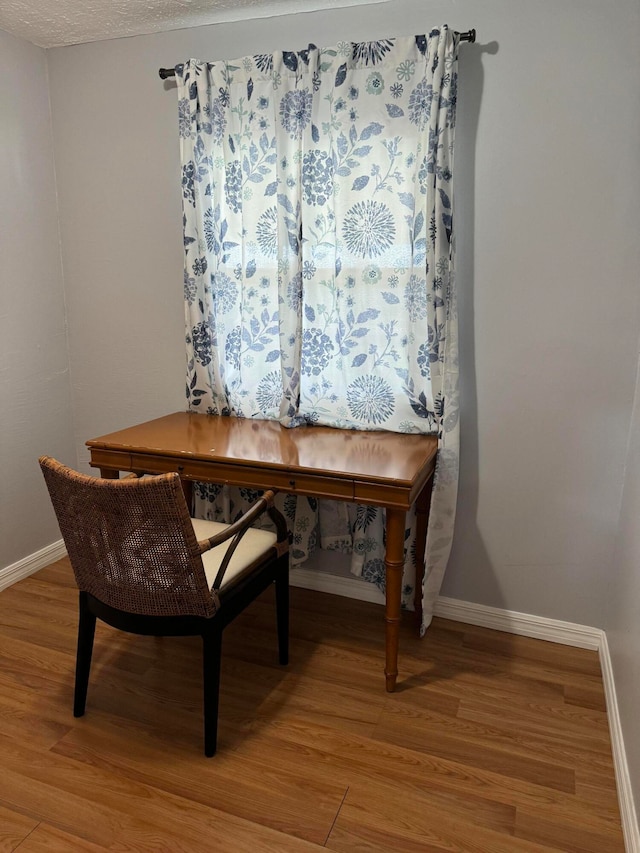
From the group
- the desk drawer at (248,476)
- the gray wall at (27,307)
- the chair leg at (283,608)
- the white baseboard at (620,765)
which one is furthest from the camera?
the gray wall at (27,307)

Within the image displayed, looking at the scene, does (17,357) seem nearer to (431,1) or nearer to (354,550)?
(354,550)

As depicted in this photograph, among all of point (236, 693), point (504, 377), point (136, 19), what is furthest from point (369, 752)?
point (136, 19)

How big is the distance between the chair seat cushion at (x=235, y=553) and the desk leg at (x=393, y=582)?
40 centimetres

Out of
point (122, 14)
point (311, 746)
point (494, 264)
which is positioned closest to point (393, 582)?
point (311, 746)

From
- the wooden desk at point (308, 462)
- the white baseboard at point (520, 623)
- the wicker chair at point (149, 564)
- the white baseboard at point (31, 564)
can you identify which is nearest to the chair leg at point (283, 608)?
the wicker chair at point (149, 564)

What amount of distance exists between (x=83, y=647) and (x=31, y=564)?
3.87 feet

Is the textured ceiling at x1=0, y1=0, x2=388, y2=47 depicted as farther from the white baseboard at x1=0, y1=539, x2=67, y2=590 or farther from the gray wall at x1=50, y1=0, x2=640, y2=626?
the white baseboard at x1=0, y1=539, x2=67, y2=590

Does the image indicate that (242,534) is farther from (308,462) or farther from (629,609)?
(629,609)

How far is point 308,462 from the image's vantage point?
2006 millimetres

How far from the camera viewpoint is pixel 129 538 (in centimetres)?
160

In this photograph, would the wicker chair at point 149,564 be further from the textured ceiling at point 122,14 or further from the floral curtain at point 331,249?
the textured ceiling at point 122,14

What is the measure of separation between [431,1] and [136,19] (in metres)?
1.17

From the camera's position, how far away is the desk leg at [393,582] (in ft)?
6.20

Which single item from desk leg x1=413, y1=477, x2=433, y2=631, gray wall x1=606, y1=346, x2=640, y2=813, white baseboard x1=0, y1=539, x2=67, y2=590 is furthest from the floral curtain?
white baseboard x1=0, y1=539, x2=67, y2=590
